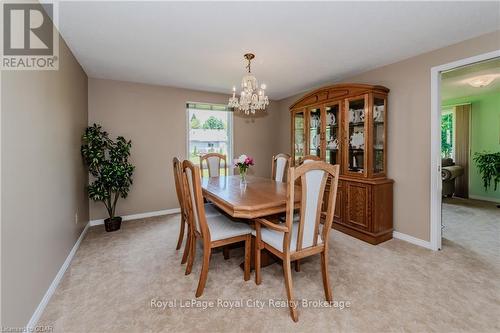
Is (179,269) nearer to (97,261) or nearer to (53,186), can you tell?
(97,261)

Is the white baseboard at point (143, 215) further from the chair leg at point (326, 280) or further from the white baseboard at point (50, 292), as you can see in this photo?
the chair leg at point (326, 280)

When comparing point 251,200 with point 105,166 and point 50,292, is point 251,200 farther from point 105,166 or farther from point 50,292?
point 105,166

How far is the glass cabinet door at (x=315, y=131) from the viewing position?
370 cm

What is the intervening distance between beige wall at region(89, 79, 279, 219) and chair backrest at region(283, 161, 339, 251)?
307cm

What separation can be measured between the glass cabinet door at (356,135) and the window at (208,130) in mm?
2371

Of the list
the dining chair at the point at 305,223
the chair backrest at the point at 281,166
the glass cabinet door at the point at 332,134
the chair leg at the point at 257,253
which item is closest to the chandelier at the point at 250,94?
the chair backrest at the point at 281,166

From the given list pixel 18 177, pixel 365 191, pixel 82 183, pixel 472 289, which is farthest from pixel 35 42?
pixel 472 289

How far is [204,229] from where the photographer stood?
187cm

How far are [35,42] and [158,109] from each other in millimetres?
2259

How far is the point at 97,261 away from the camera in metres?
2.45

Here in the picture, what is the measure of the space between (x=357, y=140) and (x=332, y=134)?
449 mm

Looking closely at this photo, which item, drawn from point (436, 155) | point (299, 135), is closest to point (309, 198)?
point (436, 155)

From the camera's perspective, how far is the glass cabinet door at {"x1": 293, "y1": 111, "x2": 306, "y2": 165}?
405 cm

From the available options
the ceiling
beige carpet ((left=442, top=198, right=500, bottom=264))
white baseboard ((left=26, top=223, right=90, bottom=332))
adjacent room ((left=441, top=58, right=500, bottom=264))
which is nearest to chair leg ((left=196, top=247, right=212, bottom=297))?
white baseboard ((left=26, top=223, right=90, bottom=332))
